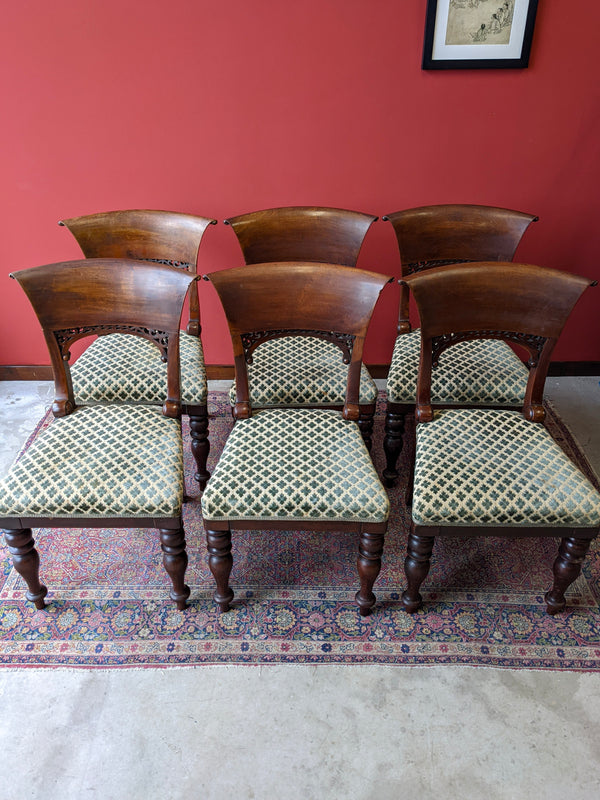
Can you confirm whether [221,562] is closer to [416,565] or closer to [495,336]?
[416,565]

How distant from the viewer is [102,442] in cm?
179

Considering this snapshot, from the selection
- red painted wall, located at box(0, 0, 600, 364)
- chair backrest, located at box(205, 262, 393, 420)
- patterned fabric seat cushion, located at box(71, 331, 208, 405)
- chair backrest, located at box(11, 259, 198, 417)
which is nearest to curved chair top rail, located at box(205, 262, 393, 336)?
chair backrest, located at box(205, 262, 393, 420)

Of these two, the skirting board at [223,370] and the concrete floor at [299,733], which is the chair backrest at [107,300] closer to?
the concrete floor at [299,733]

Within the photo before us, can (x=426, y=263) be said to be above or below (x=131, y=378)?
above

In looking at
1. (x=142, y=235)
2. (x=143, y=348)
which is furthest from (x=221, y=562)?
(x=142, y=235)

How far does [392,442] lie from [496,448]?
0.51 metres

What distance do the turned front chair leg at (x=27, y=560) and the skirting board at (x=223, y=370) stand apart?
57.7 inches

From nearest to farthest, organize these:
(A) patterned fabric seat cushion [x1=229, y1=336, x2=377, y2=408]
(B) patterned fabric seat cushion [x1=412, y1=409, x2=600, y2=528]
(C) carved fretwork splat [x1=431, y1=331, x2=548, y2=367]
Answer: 1. (B) patterned fabric seat cushion [x1=412, y1=409, x2=600, y2=528]
2. (C) carved fretwork splat [x1=431, y1=331, x2=548, y2=367]
3. (A) patterned fabric seat cushion [x1=229, y1=336, x2=377, y2=408]

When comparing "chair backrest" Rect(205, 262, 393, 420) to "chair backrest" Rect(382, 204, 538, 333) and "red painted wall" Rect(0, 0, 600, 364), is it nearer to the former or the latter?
"chair backrest" Rect(382, 204, 538, 333)

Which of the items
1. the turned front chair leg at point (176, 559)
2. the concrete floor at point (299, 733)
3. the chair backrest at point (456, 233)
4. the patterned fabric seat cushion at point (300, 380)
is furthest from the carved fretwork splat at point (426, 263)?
the concrete floor at point (299, 733)

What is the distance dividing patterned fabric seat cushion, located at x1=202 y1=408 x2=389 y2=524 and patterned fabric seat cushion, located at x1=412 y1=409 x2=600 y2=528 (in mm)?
160

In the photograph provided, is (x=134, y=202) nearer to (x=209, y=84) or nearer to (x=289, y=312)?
(x=209, y=84)

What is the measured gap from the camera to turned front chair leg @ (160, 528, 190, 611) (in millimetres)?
1693

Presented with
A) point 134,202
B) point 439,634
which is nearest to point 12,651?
point 439,634
